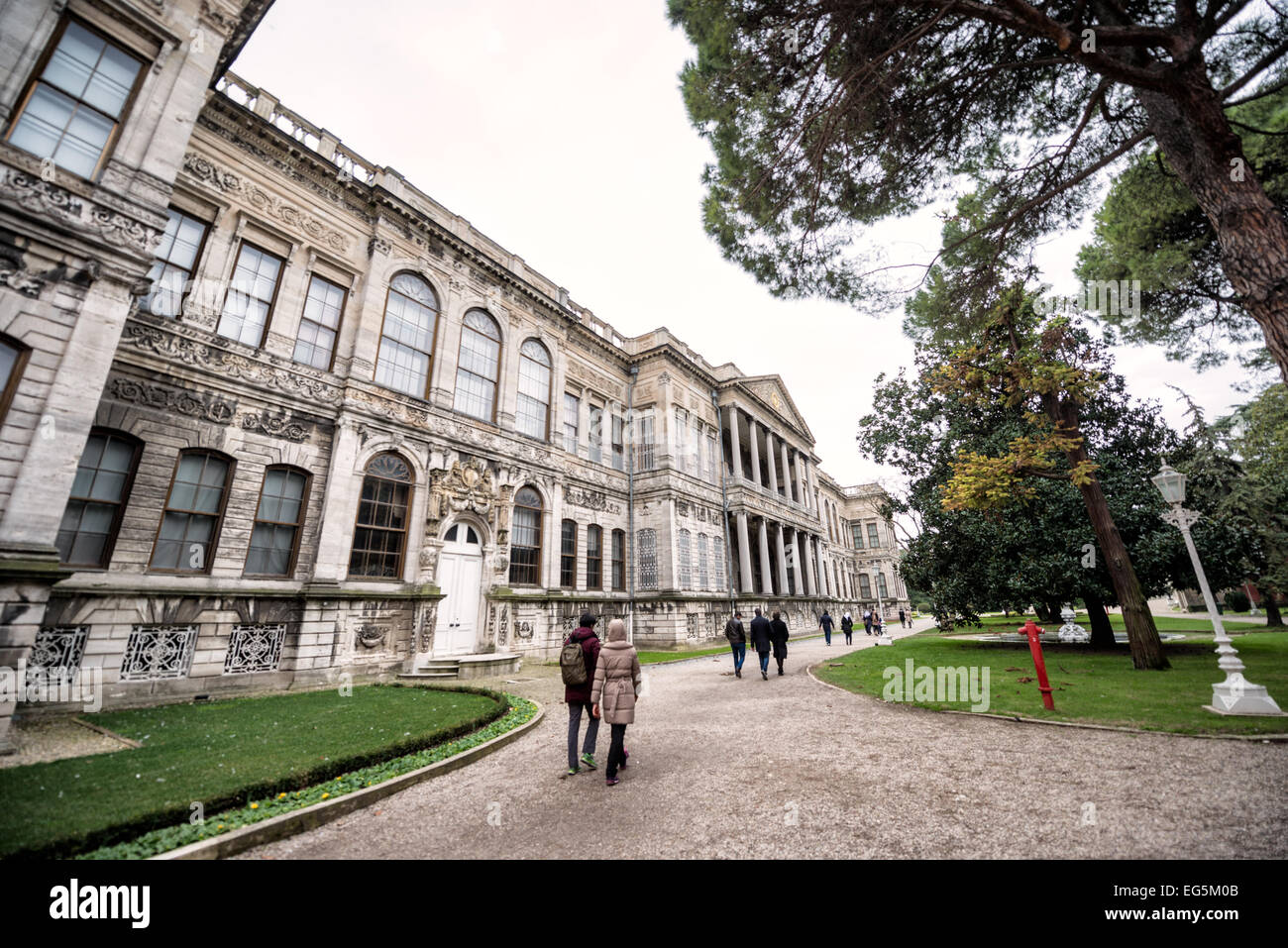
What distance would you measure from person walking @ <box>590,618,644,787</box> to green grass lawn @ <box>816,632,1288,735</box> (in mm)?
5887

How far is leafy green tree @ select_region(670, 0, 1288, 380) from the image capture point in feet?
18.4

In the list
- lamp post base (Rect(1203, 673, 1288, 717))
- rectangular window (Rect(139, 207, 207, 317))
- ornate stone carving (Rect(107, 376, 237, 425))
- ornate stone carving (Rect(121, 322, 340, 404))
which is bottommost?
lamp post base (Rect(1203, 673, 1288, 717))

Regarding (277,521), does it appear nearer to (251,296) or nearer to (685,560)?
(251,296)

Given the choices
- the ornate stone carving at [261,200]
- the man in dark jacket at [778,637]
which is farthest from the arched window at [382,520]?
the man in dark jacket at [778,637]

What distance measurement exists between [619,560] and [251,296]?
1572 cm

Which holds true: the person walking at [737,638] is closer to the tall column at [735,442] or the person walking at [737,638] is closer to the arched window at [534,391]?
the arched window at [534,391]

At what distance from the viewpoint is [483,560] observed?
15695 millimetres

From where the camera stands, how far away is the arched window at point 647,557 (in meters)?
22.1

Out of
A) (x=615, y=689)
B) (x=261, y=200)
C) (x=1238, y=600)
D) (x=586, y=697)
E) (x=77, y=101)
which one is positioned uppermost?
(x=261, y=200)

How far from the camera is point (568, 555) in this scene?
19.3 meters

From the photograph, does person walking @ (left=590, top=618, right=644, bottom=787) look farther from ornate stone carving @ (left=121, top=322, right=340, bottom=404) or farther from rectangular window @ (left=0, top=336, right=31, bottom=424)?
ornate stone carving @ (left=121, top=322, right=340, bottom=404)

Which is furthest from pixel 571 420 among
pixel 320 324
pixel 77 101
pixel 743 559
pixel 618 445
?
pixel 77 101

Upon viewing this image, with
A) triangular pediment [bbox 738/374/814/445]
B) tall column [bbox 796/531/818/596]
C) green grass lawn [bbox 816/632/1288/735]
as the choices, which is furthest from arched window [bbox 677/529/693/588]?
tall column [bbox 796/531/818/596]
